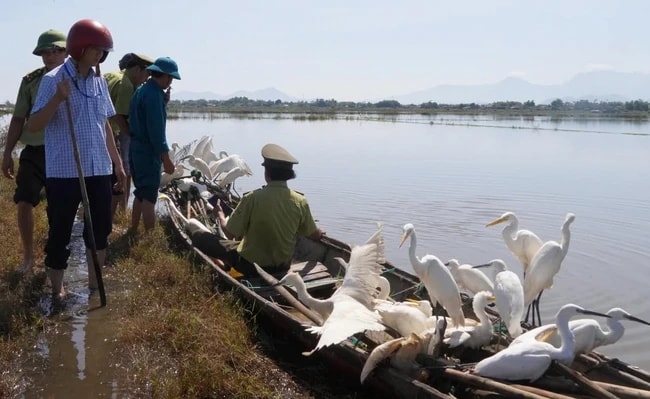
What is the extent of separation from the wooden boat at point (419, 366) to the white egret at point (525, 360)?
0.20ft

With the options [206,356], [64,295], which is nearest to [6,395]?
[206,356]

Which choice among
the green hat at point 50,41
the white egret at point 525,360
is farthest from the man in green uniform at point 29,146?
the white egret at point 525,360

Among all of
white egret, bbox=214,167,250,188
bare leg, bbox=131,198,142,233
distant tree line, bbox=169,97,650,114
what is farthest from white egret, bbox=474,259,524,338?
distant tree line, bbox=169,97,650,114

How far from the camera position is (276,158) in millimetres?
5398

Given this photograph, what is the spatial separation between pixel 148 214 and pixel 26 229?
1.79 m

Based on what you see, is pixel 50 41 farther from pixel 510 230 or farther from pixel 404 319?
pixel 510 230

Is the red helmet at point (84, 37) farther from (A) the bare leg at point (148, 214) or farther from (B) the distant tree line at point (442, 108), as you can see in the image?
(B) the distant tree line at point (442, 108)

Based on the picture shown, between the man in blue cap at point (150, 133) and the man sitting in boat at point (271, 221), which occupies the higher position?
the man in blue cap at point (150, 133)

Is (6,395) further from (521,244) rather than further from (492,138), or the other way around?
(492,138)

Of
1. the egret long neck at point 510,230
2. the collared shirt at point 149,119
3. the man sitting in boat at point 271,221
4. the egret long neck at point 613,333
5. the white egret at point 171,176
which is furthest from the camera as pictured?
the white egret at point 171,176

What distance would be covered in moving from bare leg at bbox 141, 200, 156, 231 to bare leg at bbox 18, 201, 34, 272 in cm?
162

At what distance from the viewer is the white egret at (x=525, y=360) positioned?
12.0ft

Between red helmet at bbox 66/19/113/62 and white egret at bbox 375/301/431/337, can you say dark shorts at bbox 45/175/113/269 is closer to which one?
red helmet at bbox 66/19/113/62

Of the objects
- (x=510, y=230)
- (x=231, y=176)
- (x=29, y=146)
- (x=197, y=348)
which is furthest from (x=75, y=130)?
(x=231, y=176)
